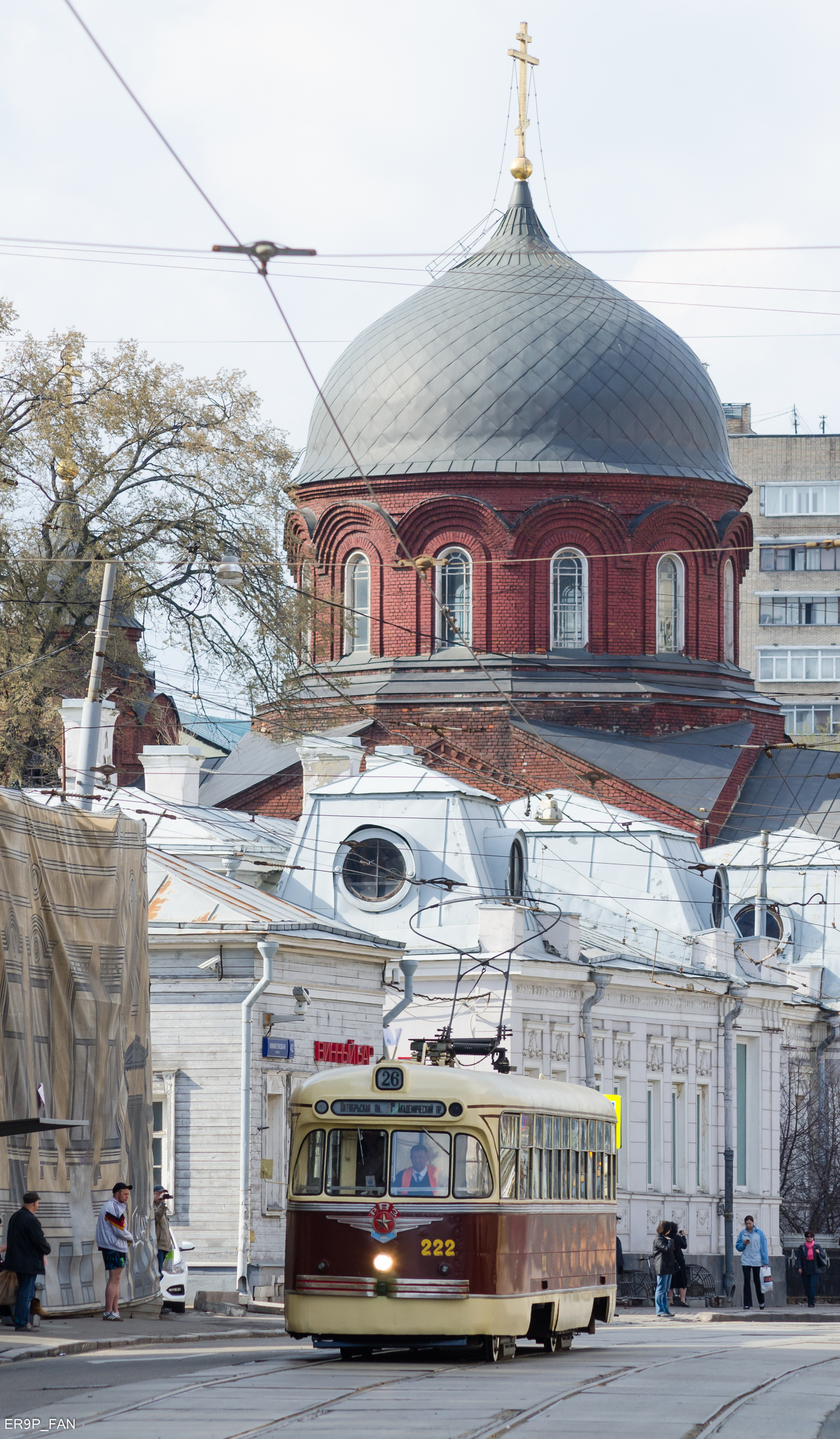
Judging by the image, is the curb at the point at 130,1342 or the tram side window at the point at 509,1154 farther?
the tram side window at the point at 509,1154

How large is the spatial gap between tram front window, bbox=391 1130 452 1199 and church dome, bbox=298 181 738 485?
94.6ft

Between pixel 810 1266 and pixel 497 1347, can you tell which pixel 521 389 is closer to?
pixel 810 1266

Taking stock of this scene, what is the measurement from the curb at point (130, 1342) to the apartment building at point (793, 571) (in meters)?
66.2

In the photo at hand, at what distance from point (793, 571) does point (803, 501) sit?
2390mm

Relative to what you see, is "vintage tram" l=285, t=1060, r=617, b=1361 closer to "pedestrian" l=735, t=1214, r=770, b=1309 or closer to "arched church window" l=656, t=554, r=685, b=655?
"pedestrian" l=735, t=1214, r=770, b=1309

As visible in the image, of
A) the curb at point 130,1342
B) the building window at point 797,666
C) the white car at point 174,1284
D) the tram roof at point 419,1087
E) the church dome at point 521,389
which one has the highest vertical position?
the building window at point 797,666

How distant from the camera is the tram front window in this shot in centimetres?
1753

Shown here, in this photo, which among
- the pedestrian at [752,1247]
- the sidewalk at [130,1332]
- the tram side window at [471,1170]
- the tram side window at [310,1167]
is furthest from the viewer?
the pedestrian at [752,1247]

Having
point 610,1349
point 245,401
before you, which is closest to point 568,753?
point 245,401

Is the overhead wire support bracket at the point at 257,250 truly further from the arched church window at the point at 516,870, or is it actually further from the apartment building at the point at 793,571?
the apartment building at the point at 793,571

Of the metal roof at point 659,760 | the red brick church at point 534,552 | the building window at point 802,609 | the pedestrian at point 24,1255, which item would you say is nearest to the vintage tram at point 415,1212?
the pedestrian at point 24,1255

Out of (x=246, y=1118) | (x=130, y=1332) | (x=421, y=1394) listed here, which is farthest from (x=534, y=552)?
(x=421, y=1394)

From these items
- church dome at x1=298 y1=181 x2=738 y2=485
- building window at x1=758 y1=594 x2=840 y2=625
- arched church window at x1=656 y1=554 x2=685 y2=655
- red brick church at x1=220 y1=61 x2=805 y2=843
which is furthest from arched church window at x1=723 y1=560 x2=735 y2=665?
building window at x1=758 y1=594 x2=840 y2=625

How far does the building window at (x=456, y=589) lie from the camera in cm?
4612
